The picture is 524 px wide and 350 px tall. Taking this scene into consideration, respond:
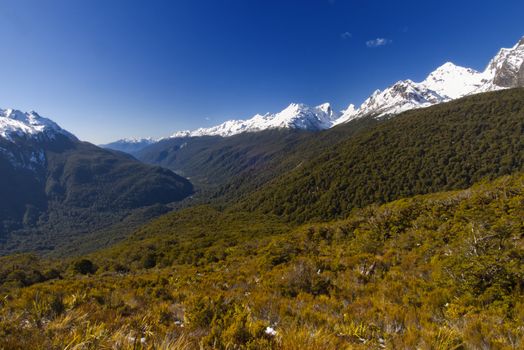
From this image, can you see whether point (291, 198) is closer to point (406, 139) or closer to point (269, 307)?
point (406, 139)

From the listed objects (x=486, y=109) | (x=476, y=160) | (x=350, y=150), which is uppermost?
(x=486, y=109)

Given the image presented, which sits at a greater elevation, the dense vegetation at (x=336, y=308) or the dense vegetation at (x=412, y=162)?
the dense vegetation at (x=336, y=308)

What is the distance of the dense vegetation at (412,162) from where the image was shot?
125 metres

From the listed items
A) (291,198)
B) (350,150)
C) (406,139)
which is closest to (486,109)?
(406,139)

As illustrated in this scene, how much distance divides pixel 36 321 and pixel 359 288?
9.34 meters

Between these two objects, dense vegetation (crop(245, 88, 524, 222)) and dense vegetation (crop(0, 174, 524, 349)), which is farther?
dense vegetation (crop(245, 88, 524, 222))

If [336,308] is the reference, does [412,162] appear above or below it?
below

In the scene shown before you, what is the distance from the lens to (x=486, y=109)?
558ft

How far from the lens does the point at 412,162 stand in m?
143

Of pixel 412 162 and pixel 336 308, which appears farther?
pixel 412 162

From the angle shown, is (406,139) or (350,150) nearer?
(406,139)

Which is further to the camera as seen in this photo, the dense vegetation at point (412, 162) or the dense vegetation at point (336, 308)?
the dense vegetation at point (412, 162)

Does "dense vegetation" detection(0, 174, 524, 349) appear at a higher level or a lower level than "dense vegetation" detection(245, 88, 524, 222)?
higher

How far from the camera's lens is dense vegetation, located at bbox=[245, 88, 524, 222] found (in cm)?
12512
